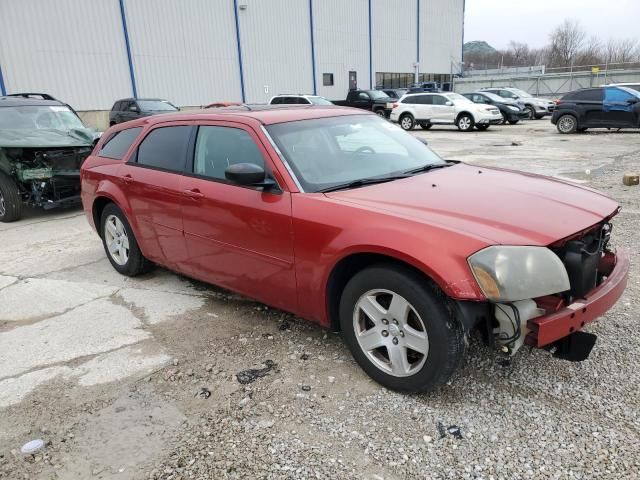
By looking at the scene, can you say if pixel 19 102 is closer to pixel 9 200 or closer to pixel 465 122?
pixel 9 200

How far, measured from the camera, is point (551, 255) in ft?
8.42

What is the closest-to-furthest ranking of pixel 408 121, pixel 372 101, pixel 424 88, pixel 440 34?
pixel 408 121, pixel 372 101, pixel 424 88, pixel 440 34

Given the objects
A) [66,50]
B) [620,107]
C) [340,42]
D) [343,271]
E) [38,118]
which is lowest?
[620,107]

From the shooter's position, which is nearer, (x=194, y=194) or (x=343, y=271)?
(x=343, y=271)

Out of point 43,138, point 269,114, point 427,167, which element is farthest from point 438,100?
point 269,114

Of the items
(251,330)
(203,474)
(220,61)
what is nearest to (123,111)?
(220,61)

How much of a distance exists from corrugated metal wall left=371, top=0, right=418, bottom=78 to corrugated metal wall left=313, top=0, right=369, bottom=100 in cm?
142

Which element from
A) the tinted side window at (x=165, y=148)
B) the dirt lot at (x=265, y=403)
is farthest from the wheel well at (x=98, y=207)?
the dirt lot at (x=265, y=403)

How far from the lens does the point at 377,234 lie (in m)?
2.79

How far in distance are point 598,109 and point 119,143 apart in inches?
674

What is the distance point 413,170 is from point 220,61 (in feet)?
83.4

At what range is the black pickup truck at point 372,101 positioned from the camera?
2628 centimetres

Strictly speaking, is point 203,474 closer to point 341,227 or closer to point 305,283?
point 305,283

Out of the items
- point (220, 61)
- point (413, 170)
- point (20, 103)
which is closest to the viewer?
point (413, 170)
